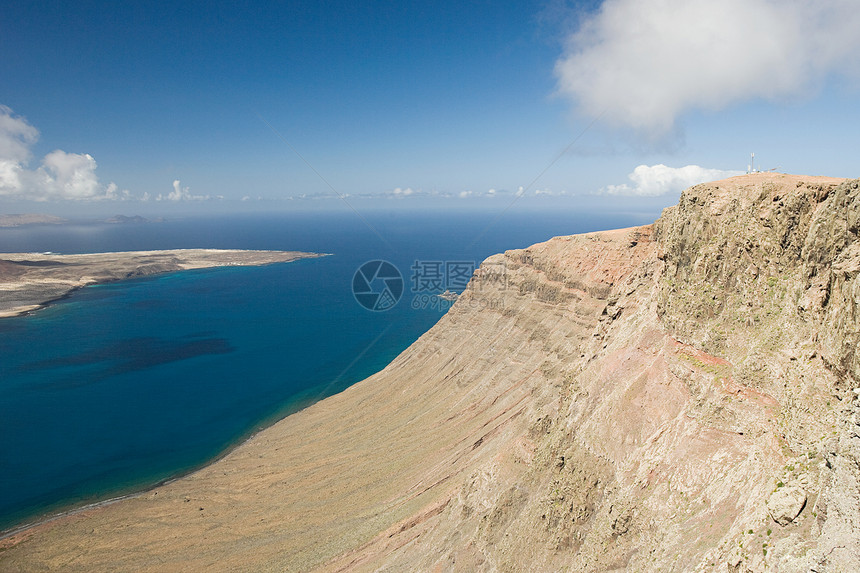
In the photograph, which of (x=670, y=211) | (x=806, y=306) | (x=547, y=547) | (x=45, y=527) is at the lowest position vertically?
(x=45, y=527)

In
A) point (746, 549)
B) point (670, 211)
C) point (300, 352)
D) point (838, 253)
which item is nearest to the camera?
point (746, 549)

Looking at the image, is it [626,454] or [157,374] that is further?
[157,374]

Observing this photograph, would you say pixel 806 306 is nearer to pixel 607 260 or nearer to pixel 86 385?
pixel 607 260

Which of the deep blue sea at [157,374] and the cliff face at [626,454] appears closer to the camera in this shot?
the cliff face at [626,454]

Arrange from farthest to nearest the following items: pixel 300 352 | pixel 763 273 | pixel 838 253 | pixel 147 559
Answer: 1. pixel 300 352
2. pixel 147 559
3. pixel 763 273
4. pixel 838 253

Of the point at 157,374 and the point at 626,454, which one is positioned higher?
the point at 626,454

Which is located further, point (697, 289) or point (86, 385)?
point (86, 385)

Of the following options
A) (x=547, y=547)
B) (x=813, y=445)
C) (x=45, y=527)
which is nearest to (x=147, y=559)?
(x=45, y=527)

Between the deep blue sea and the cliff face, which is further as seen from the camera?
the deep blue sea
